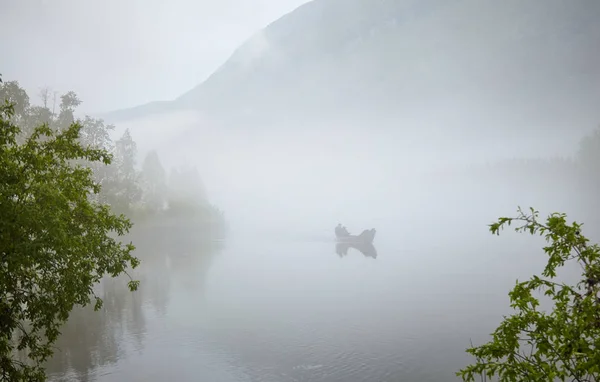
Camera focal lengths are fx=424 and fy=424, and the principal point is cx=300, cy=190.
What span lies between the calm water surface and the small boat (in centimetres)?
2008

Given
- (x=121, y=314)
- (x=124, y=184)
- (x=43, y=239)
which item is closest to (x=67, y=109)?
(x=124, y=184)

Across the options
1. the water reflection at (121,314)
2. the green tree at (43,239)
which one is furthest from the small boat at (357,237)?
the green tree at (43,239)

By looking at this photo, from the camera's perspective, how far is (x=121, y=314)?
45688 millimetres

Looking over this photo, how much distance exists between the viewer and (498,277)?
206 feet

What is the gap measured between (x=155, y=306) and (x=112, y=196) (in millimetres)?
33782

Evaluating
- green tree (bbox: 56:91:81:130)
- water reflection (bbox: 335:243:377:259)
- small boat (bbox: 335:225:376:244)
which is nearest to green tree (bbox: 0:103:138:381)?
Result: green tree (bbox: 56:91:81:130)

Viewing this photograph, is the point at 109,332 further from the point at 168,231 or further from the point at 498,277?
the point at 168,231

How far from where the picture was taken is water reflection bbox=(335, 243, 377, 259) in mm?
91806

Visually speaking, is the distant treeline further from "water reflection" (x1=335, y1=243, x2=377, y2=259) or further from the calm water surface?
"water reflection" (x1=335, y1=243, x2=377, y2=259)

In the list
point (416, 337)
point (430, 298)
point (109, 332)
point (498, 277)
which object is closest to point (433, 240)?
point (498, 277)

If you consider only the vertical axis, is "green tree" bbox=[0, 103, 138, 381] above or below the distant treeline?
below

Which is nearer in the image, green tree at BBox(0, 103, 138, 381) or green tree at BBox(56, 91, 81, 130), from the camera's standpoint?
green tree at BBox(0, 103, 138, 381)

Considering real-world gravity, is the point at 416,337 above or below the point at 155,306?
below

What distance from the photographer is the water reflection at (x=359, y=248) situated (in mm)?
91806
